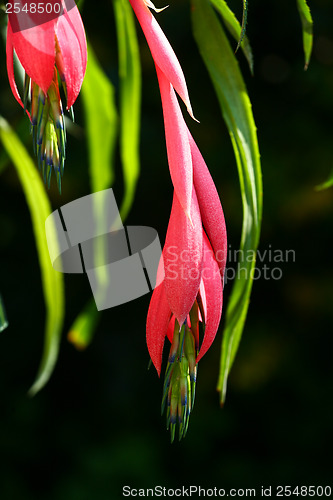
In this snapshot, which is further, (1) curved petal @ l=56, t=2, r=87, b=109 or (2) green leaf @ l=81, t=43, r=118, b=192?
(2) green leaf @ l=81, t=43, r=118, b=192

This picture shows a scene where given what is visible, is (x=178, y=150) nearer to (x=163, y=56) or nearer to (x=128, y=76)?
(x=163, y=56)

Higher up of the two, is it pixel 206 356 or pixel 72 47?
pixel 72 47

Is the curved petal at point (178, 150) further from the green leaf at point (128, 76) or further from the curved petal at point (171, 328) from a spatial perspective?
the green leaf at point (128, 76)

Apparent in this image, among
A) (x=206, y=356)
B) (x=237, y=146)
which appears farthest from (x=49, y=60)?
(x=206, y=356)

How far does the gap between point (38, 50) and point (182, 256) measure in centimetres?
8

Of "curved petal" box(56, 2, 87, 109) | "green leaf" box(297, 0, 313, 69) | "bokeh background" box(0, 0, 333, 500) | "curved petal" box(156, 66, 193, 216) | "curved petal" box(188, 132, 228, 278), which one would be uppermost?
"curved petal" box(56, 2, 87, 109)

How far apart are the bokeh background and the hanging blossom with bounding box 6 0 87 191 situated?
89cm

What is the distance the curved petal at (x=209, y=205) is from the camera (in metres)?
0.24

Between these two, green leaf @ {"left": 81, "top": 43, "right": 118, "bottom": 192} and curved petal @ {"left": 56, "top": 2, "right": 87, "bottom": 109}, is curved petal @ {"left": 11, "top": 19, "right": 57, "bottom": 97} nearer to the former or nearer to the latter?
curved petal @ {"left": 56, "top": 2, "right": 87, "bottom": 109}

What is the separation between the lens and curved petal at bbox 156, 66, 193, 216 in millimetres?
230

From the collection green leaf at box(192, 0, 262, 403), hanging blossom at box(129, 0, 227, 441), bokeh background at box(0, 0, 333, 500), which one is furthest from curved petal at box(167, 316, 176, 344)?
bokeh background at box(0, 0, 333, 500)

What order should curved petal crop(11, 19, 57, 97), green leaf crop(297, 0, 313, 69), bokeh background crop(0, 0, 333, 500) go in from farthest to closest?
1. bokeh background crop(0, 0, 333, 500)
2. green leaf crop(297, 0, 313, 69)
3. curved petal crop(11, 19, 57, 97)

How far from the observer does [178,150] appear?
0.23 m

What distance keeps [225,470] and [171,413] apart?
1042 millimetres
